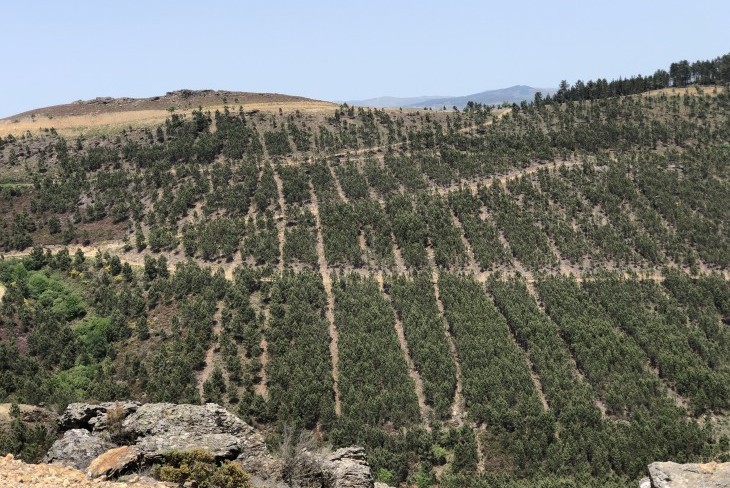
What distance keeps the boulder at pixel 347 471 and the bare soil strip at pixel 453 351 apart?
23.0 meters

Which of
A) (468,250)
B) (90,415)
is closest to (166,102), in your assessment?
(468,250)

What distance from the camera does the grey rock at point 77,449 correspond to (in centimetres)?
1777

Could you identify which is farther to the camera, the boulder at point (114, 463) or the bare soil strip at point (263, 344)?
the bare soil strip at point (263, 344)

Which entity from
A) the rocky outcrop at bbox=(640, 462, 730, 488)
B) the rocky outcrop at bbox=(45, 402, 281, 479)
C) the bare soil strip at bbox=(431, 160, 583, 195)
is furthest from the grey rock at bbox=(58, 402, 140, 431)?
the bare soil strip at bbox=(431, 160, 583, 195)

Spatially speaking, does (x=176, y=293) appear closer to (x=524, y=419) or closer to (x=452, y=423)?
(x=452, y=423)

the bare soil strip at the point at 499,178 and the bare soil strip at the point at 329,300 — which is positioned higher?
the bare soil strip at the point at 499,178

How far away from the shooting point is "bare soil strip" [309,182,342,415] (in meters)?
43.6

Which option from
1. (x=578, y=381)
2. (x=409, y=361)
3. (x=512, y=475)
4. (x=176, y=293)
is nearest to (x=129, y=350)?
(x=176, y=293)

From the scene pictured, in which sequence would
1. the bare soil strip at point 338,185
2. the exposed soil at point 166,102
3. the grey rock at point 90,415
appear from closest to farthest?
the grey rock at point 90,415 < the bare soil strip at point 338,185 < the exposed soil at point 166,102

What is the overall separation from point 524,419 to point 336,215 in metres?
33.6

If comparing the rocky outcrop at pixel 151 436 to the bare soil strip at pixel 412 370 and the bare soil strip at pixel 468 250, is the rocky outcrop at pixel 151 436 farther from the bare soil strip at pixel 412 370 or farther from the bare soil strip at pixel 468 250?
the bare soil strip at pixel 468 250

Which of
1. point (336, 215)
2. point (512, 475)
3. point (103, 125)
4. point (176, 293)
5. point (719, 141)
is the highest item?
point (103, 125)

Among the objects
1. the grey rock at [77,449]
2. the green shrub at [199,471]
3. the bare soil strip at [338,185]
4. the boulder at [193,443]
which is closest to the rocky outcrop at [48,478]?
the green shrub at [199,471]

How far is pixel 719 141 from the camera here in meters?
81.4
